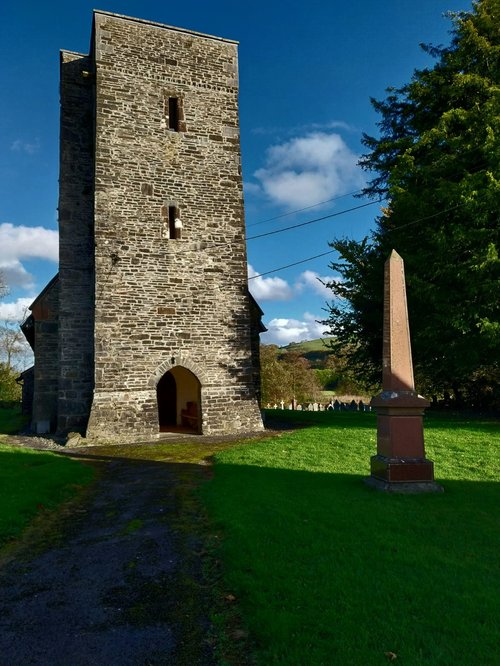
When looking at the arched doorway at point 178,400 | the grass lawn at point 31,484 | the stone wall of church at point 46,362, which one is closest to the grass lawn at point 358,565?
the grass lawn at point 31,484

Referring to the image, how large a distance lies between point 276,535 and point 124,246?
496 inches

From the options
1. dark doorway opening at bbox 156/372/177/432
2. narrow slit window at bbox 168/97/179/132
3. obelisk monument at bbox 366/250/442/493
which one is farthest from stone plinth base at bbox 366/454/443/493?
dark doorway opening at bbox 156/372/177/432

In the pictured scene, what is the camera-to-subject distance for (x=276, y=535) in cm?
521

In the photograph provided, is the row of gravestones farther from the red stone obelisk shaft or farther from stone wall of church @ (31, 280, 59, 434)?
the red stone obelisk shaft

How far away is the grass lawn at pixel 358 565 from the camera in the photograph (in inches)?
123

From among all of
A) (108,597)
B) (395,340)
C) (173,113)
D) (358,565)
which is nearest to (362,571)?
(358,565)

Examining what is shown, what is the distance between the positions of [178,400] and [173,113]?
11.5m

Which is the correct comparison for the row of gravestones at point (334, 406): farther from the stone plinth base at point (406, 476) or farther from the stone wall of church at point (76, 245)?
the stone plinth base at point (406, 476)

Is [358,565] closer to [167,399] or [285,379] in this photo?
[167,399]

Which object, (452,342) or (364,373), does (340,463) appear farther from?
(364,373)

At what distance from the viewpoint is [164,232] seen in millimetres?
16422

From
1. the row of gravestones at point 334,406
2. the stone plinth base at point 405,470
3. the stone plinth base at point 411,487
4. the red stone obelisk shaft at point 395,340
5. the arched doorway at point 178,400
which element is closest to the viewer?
the stone plinth base at point 411,487

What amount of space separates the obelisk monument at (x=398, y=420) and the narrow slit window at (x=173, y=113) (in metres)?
12.5

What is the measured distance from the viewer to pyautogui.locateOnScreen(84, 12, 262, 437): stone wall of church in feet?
50.8
